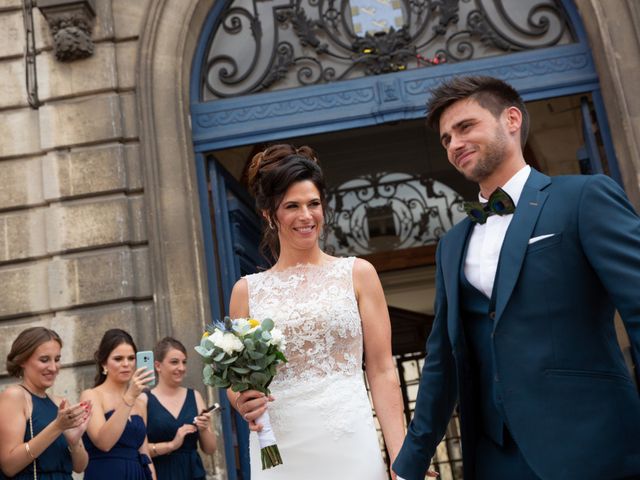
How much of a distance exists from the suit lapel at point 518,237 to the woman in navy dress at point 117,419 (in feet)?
10.6

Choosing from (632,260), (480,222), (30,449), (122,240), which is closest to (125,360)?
(30,449)

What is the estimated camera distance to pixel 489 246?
283 centimetres

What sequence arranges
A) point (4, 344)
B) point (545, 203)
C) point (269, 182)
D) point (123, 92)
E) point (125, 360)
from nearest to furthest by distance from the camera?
point (545, 203), point (269, 182), point (125, 360), point (4, 344), point (123, 92)

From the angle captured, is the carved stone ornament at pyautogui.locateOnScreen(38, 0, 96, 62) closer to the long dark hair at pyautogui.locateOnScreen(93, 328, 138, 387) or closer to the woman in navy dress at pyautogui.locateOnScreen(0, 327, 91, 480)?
the long dark hair at pyautogui.locateOnScreen(93, 328, 138, 387)

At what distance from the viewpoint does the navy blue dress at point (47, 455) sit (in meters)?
5.11

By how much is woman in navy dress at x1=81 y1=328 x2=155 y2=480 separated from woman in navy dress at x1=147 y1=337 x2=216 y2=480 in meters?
0.20

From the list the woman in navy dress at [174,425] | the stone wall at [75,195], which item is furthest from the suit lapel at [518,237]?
the stone wall at [75,195]

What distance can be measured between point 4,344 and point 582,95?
560cm

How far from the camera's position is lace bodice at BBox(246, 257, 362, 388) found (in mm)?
3785

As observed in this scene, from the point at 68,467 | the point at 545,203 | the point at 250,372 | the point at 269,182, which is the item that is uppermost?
the point at 269,182

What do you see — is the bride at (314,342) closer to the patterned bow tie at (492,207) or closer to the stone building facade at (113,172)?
the patterned bow tie at (492,207)

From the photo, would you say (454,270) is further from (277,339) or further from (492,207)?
(277,339)

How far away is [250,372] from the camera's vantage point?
11.3 feet

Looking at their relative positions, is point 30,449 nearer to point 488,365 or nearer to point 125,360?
point 125,360
